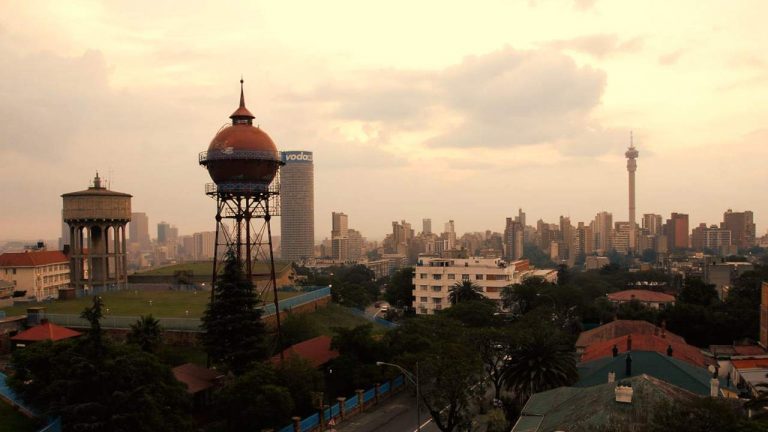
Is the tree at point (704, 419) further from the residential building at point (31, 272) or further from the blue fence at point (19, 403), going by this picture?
the residential building at point (31, 272)

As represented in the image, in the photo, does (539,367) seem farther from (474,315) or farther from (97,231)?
(97,231)

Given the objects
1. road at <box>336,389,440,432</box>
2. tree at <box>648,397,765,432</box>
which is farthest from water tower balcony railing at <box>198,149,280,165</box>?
tree at <box>648,397,765,432</box>

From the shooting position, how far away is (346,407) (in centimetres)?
3688

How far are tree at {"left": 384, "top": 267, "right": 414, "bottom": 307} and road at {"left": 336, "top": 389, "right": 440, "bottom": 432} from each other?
171 feet

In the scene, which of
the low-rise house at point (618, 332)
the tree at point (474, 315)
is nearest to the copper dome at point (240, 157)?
the tree at point (474, 315)

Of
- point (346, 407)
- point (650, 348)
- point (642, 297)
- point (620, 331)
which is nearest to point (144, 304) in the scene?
point (346, 407)

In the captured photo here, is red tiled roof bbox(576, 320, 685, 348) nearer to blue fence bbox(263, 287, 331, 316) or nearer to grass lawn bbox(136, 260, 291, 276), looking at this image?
blue fence bbox(263, 287, 331, 316)

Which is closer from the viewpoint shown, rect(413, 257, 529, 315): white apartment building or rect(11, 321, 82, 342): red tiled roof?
rect(11, 321, 82, 342): red tiled roof

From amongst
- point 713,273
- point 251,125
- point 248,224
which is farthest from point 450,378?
point 713,273

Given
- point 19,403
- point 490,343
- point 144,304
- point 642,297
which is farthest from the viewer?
point 642,297

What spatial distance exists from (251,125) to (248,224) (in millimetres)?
7018

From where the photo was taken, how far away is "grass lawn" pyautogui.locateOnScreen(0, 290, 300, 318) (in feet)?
168

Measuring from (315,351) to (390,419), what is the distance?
7.99 metres

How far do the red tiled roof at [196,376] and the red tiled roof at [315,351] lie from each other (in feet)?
13.1
